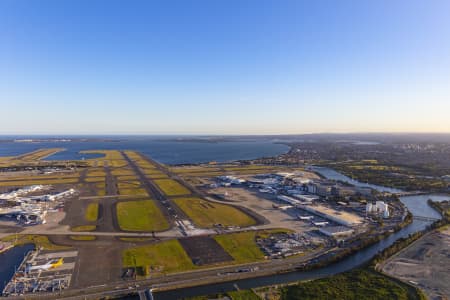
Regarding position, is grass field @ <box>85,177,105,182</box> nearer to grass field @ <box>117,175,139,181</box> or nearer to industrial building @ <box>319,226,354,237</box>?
grass field @ <box>117,175,139,181</box>

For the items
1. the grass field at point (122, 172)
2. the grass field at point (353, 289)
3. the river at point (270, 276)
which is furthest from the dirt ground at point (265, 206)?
the grass field at point (122, 172)

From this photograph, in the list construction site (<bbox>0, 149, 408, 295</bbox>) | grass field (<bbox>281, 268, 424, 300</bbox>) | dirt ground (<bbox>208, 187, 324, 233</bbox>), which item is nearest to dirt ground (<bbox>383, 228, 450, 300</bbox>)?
grass field (<bbox>281, 268, 424, 300</bbox>)

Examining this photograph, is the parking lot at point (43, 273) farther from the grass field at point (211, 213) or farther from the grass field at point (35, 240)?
the grass field at point (211, 213)

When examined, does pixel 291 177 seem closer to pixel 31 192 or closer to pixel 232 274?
pixel 232 274

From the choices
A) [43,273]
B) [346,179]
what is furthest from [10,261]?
[346,179]

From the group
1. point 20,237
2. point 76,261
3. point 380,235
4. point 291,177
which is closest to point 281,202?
point 380,235

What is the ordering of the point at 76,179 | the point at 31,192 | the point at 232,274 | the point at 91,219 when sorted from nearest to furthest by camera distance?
the point at 232,274 → the point at 91,219 → the point at 31,192 → the point at 76,179
